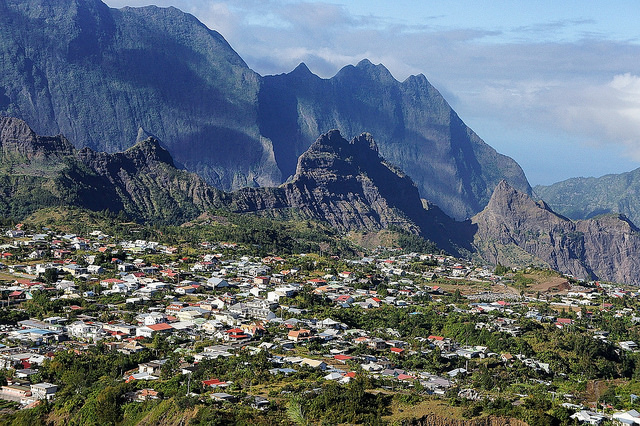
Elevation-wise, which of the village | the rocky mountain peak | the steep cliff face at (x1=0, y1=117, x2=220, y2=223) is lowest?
the village

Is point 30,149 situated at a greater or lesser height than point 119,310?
greater

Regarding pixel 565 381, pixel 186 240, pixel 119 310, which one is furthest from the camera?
pixel 186 240

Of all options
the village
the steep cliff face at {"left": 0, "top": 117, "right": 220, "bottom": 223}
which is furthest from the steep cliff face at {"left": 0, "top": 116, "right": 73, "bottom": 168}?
the village

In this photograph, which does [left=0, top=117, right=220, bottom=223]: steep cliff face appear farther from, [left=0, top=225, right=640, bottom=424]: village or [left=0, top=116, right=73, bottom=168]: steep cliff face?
[left=0, top=225, right=640, bottom=424]: village

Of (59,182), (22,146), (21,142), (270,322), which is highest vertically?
(21,142)

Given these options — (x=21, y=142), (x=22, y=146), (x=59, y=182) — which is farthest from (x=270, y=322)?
(x=21, y=142)

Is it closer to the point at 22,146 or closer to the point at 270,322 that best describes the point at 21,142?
the point at 22,146

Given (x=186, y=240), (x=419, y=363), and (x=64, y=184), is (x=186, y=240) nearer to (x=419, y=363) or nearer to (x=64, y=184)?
(x=64, y=184)

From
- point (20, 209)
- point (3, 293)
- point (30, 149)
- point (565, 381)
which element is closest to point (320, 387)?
point (565, 381)
